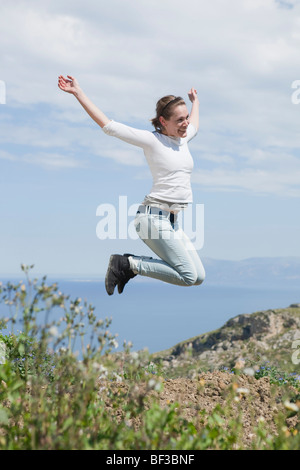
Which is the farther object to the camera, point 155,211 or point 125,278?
point 125,278

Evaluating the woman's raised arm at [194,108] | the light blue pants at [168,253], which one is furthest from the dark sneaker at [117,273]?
the woman's raised arm at [194,108]

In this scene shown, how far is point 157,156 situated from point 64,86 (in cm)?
159

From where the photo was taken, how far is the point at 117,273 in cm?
788

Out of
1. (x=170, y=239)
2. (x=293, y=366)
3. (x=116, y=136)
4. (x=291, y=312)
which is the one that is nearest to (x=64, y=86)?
(x=116, y=136)

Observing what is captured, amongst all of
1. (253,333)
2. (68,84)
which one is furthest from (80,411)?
(253,333)

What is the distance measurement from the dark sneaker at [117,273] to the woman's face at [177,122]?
78.0 inches

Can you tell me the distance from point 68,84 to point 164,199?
2064 mm

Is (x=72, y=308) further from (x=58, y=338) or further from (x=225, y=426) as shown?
(x=225, y=426)

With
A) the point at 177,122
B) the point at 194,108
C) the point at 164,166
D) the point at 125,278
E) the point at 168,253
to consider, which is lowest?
the point at 125,278

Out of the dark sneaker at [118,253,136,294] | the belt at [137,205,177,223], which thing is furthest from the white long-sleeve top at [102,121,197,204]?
the dark sneaker at [118,253,136,294]

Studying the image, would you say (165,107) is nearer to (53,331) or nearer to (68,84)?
(68,84)

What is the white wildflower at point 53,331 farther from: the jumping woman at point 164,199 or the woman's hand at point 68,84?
the woman's hand at point 68,84

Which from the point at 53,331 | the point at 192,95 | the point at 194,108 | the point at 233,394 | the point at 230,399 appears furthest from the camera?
the point at 192,95

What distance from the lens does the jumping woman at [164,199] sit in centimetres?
748
